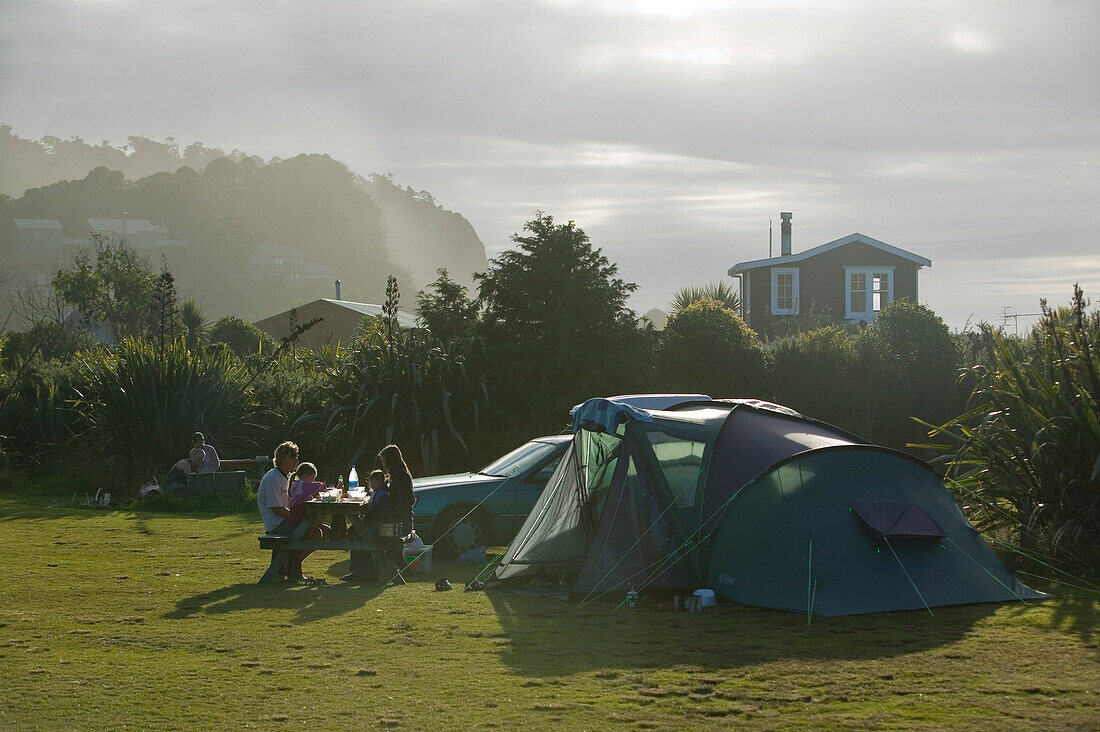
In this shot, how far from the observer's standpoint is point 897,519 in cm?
929

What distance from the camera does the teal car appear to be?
1282 centimetres

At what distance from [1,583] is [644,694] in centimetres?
710

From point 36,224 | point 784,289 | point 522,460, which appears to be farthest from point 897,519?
point 36,224

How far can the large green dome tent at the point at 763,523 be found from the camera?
9234 millimetres

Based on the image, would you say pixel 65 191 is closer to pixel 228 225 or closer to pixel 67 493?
pixel 228 225

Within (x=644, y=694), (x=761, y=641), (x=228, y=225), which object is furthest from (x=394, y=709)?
(x=228, y=225)

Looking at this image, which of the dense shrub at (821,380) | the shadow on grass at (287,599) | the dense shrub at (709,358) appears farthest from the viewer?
the dense shrub at (821,380)

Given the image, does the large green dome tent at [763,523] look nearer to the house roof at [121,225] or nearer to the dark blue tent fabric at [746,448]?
the dark blue tent fabric at [746,448]

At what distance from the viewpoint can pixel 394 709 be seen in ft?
20.6

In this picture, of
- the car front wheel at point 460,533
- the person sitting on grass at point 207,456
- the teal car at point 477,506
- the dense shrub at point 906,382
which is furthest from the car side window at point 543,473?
the dense shrub at point 906,382

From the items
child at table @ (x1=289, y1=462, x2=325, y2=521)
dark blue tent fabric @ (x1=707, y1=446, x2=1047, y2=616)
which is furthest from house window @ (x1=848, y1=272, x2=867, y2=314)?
child at table @ (x1=289, y1=462, x2=325, y2=521)

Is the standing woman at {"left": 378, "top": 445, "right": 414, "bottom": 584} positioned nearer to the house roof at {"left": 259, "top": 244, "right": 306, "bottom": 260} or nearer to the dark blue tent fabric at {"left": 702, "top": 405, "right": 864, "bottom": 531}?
the dark blue tent fabric at {"left": 702, "top": 405, "right": 864, "bottom": 531}

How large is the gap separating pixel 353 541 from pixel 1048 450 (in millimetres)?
7019

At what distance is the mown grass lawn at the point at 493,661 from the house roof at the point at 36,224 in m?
129
